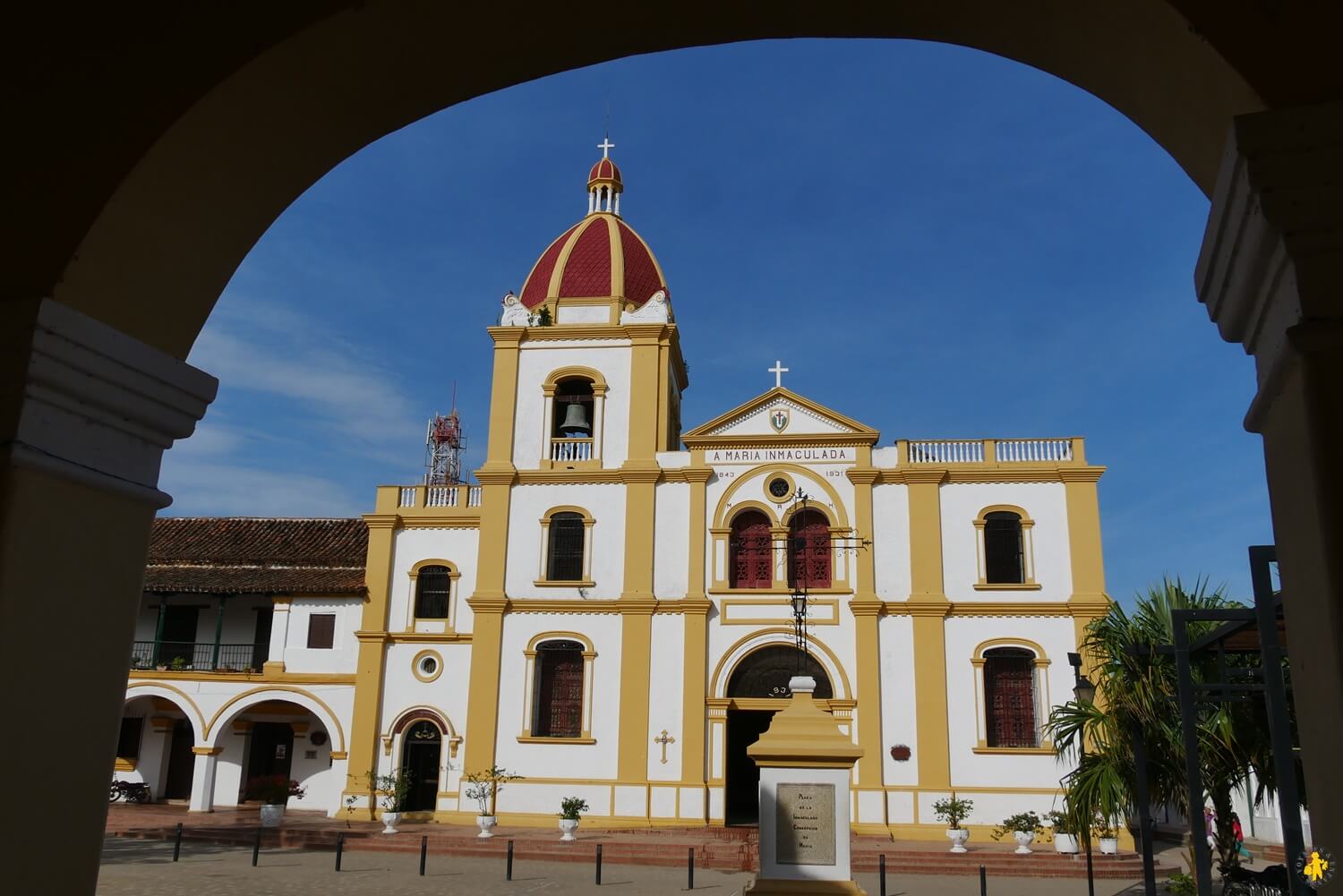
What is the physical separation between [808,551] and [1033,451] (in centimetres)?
564

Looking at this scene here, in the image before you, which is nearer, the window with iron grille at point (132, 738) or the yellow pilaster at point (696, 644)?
the yellow pilaster at point (696, 644)

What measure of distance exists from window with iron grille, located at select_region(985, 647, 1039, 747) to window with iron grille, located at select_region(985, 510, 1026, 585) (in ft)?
5.35

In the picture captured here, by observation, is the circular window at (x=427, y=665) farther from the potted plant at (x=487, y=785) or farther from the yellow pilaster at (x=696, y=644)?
the yellow pilaster at (x=696, y=644)

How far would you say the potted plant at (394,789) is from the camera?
22859mm

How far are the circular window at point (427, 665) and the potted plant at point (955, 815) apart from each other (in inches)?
458

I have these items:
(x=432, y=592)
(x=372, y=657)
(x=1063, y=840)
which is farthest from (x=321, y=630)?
(x=1063, y=840)

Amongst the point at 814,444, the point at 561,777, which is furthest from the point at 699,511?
the point at 561,777

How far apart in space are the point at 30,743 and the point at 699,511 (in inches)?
872

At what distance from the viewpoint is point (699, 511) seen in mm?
24578

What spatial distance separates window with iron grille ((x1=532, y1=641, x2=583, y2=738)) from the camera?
24.0m

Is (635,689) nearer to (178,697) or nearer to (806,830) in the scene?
(178,697)

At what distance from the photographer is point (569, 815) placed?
2131 cm

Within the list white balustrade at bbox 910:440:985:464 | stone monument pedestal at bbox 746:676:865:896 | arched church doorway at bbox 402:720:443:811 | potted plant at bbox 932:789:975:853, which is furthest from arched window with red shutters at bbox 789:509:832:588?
stone monument pedestal at bbox 746:676:865:896

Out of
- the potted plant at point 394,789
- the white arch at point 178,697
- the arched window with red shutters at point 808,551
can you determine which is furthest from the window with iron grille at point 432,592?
the arched window with red shutters at point 808,551
